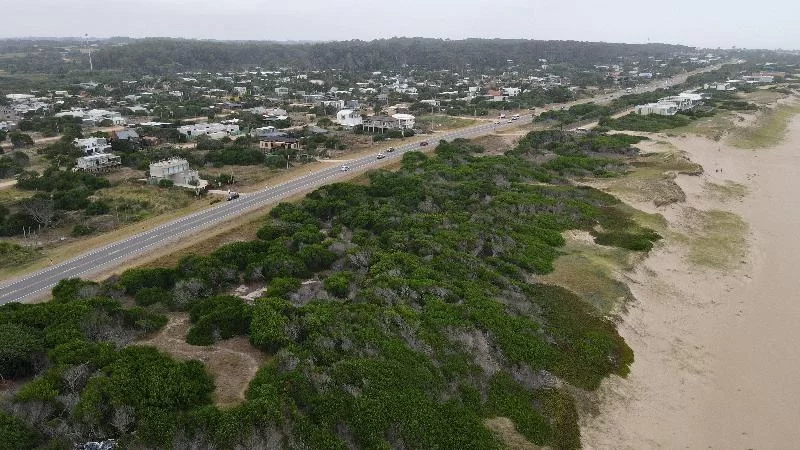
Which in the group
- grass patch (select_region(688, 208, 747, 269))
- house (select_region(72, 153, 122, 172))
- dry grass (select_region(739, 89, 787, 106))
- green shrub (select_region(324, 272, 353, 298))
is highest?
dry grass (select_region(739, 89, 787, 106))

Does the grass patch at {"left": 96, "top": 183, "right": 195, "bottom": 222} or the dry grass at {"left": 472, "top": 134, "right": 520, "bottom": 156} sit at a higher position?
the dry grass at {"left": 472, "top": 134, "right": 520, "bottom": 156}

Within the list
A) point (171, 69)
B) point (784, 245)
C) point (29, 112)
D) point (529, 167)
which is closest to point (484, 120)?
point (529, 167)

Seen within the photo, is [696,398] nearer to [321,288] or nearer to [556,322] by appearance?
[556,322]

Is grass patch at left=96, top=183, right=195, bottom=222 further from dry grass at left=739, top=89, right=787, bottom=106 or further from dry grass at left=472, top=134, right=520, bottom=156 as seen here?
dry grass at left=739, top=89, right=787, bottom=106

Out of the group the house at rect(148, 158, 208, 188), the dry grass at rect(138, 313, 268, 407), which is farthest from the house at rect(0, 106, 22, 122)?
the dry grass at rect(138, 313, 268, 407)

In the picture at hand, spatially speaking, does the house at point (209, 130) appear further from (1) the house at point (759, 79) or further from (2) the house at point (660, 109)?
(1) the house at point (759, 79)

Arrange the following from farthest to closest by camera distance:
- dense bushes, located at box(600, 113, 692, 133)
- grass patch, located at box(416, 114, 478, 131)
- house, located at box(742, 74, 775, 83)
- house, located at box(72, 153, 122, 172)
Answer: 1. house, located at box(742, 74, 775, 83)
2. grass patch, located at box(416, 114, 478, 131)
3. dense bushes, located at box(600, 113, 692, 133)
4. house, located at box(72, 153, 122, 172)

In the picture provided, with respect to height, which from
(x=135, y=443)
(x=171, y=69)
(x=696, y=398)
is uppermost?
(x=171, y=69)
